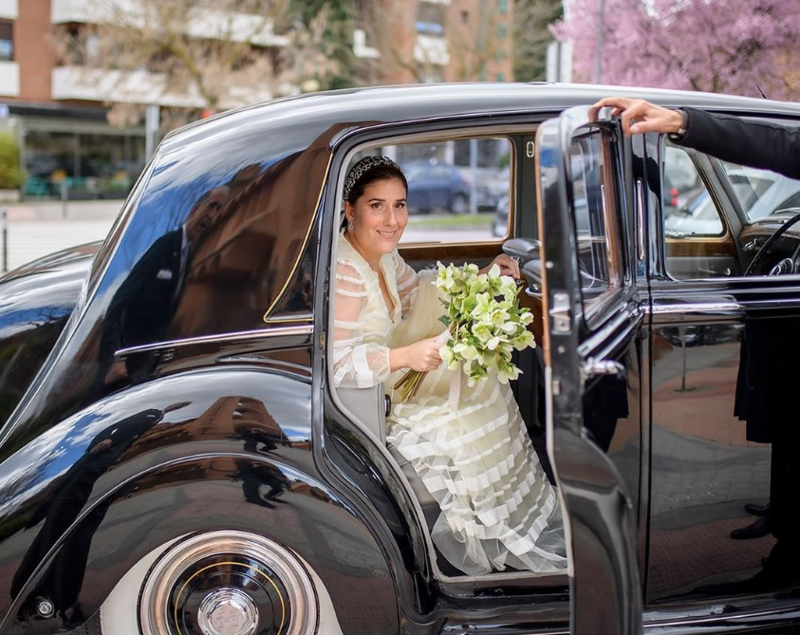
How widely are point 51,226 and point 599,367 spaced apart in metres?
24.5

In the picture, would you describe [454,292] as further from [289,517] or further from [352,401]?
[289,517]

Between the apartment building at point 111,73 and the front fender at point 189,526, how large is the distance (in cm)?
2306

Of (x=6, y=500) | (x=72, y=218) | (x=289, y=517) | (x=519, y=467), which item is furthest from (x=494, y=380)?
(x=72, y=218)

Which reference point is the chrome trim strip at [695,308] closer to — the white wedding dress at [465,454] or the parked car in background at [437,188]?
the white wedding dress at [465,454]

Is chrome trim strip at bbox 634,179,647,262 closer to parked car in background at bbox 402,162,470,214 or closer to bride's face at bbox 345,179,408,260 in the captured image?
bride's face at bbox 345,179,408,260

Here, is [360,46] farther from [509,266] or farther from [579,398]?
[579,398]

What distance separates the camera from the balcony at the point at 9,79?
3438cm

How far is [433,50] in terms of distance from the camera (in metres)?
26.3

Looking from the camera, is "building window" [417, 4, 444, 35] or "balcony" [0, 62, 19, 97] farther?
"balcony" [0, 62, 19, 97]

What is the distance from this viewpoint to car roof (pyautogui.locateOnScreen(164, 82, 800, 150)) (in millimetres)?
2555

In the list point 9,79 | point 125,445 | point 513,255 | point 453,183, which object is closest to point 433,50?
point 453,183

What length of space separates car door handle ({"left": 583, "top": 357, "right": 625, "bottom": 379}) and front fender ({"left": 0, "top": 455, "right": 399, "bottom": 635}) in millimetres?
832

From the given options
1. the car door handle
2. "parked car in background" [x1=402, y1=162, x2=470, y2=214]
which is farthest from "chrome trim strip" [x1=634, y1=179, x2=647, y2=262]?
"parked car in background" [x1=402, y1=162, x2=470, y2=214]

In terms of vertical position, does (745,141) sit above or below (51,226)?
above
